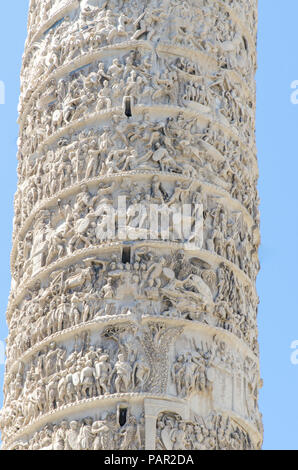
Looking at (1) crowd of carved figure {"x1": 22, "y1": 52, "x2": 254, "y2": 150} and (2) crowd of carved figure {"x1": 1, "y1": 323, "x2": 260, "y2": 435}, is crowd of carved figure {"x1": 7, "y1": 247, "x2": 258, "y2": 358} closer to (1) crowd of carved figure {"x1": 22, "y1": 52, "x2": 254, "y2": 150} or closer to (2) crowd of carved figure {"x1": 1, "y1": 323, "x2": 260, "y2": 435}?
(2) crowd of carved figure {"x1": 1, "y1": 323, "x2": 260, "y2": 435}

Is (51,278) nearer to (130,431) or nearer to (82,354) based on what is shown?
(82,354)

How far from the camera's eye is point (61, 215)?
1223 cm

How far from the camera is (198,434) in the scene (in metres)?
11.2

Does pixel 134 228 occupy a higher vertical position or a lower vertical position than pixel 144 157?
lower

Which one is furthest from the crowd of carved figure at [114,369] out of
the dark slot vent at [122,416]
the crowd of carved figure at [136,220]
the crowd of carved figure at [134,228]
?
the crowd of carved figure at [136,220]

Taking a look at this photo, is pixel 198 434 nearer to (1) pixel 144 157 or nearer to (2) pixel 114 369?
(2) pixel 114 369

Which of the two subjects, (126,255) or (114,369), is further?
(126,255)

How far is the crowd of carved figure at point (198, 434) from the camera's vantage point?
36.4 feet

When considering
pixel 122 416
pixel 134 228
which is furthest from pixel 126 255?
pixel 122 416

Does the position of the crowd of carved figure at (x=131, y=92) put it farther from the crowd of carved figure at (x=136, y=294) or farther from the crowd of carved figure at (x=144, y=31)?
the crowd of carved figure at (x=136, y=294)

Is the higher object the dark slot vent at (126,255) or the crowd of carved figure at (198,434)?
the dark slot vent at (126,255)

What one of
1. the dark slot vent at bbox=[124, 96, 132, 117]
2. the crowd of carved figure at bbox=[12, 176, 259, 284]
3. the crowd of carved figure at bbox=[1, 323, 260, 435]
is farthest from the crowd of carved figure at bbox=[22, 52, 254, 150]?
the crowd of carved figure at bbox=[1, 323, 260, 435]

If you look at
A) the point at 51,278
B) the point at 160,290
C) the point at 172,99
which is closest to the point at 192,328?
the point at 160,290
